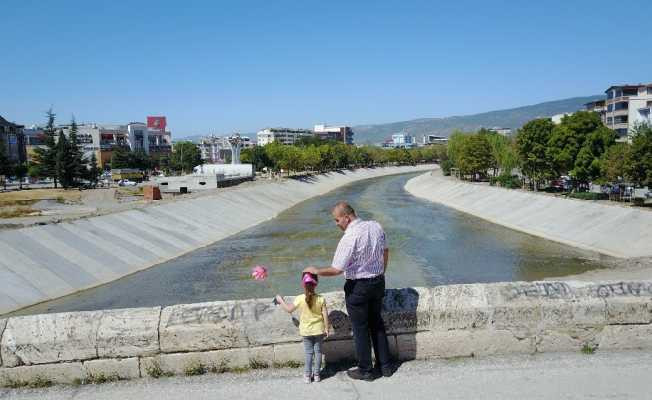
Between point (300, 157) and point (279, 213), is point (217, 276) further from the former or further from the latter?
point (300, 157)

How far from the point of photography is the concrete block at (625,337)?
740 centimetres

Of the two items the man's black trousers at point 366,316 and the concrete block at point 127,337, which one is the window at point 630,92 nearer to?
the man's black trousers at point 366,316

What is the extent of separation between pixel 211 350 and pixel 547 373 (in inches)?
168

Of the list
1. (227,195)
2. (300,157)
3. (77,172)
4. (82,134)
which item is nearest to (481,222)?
(227,195)

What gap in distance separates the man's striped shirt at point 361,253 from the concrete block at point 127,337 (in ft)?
8.55

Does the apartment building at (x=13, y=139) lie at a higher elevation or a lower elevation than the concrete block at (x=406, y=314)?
higher

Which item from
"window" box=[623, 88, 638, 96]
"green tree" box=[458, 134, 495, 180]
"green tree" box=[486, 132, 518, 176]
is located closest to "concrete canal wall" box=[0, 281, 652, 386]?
"green tree" box=[486, 132, 518, 176]

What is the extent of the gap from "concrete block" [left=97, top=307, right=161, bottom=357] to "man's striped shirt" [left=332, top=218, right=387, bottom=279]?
2606 millimetres

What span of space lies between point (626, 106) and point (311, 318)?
374 ft

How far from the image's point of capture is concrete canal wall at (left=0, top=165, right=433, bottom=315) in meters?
29.0

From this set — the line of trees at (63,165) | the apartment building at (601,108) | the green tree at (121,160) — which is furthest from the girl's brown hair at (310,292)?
the green tree at (121,160)

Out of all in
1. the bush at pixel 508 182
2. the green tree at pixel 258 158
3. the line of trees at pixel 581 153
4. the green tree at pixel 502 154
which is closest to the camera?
the line of trees at pixel 581 153

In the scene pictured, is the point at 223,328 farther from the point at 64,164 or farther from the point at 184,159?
the point at 184,159

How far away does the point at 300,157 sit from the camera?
423 feet
